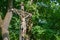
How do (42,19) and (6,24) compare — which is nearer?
(6,24)

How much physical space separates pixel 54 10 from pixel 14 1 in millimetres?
2577

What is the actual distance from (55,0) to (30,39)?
288 centimetres

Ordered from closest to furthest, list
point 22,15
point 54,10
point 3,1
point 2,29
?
1. point 22,15
2. point 2,29
3. point 54,10
4. point 3,1

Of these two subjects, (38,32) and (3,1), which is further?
(3,1)

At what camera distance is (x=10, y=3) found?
1463cm

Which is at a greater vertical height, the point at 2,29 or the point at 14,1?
the point at 14,1

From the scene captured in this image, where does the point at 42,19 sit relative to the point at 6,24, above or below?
below

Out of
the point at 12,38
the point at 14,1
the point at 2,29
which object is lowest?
the point at 12,38

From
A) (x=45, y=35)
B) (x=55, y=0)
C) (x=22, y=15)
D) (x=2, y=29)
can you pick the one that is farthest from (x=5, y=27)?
(x=22, y=15)

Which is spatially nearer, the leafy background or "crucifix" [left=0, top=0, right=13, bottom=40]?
"crucifix" [left=0, top=0, right=13, bottom=40]

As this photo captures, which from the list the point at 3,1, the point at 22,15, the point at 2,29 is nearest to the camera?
the point at 22,15

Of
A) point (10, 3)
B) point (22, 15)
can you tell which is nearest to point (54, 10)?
point (10, 3)

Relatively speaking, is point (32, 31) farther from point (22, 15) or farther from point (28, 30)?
point (22, 15)

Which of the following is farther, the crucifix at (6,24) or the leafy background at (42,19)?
the leafy background at (42,19)
